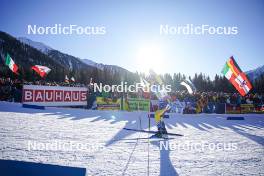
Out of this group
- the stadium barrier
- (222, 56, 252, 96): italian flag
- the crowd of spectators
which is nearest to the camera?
(222, 56, 252, 96): italian flag

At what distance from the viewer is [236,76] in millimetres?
18391

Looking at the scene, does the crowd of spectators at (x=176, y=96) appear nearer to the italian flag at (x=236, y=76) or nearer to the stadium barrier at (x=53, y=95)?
the stadium barrier at (x=53, y=95)

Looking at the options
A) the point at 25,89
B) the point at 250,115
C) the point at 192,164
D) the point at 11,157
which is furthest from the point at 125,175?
the point at 250,115

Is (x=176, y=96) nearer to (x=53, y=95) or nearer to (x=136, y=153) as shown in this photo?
(x=53, y=95)

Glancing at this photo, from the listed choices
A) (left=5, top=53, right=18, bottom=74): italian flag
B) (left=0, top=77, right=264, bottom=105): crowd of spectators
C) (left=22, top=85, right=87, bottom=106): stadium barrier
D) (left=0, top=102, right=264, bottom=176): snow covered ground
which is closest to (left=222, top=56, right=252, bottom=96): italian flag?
(left=0, top=77, right=264, bottom=105): crowd of spectators

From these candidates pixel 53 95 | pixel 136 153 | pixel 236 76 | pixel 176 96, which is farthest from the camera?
pixel 176 96

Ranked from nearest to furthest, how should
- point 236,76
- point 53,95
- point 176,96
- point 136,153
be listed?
point 136,153, point 236,76, point 53,95, point 176,96

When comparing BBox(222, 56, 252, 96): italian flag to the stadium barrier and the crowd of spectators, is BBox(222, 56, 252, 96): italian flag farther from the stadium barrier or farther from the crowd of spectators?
the stadium barrier

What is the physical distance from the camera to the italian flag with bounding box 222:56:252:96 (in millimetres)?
17734

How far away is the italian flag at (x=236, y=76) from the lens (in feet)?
58.2

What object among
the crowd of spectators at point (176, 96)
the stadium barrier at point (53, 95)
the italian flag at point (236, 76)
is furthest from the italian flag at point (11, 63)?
the italian flag at point (236, 76)

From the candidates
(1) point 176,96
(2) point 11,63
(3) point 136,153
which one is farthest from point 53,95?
(3) point 136,153

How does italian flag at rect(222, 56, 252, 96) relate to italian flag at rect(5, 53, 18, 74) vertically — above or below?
below

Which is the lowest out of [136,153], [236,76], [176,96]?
[136,153]
